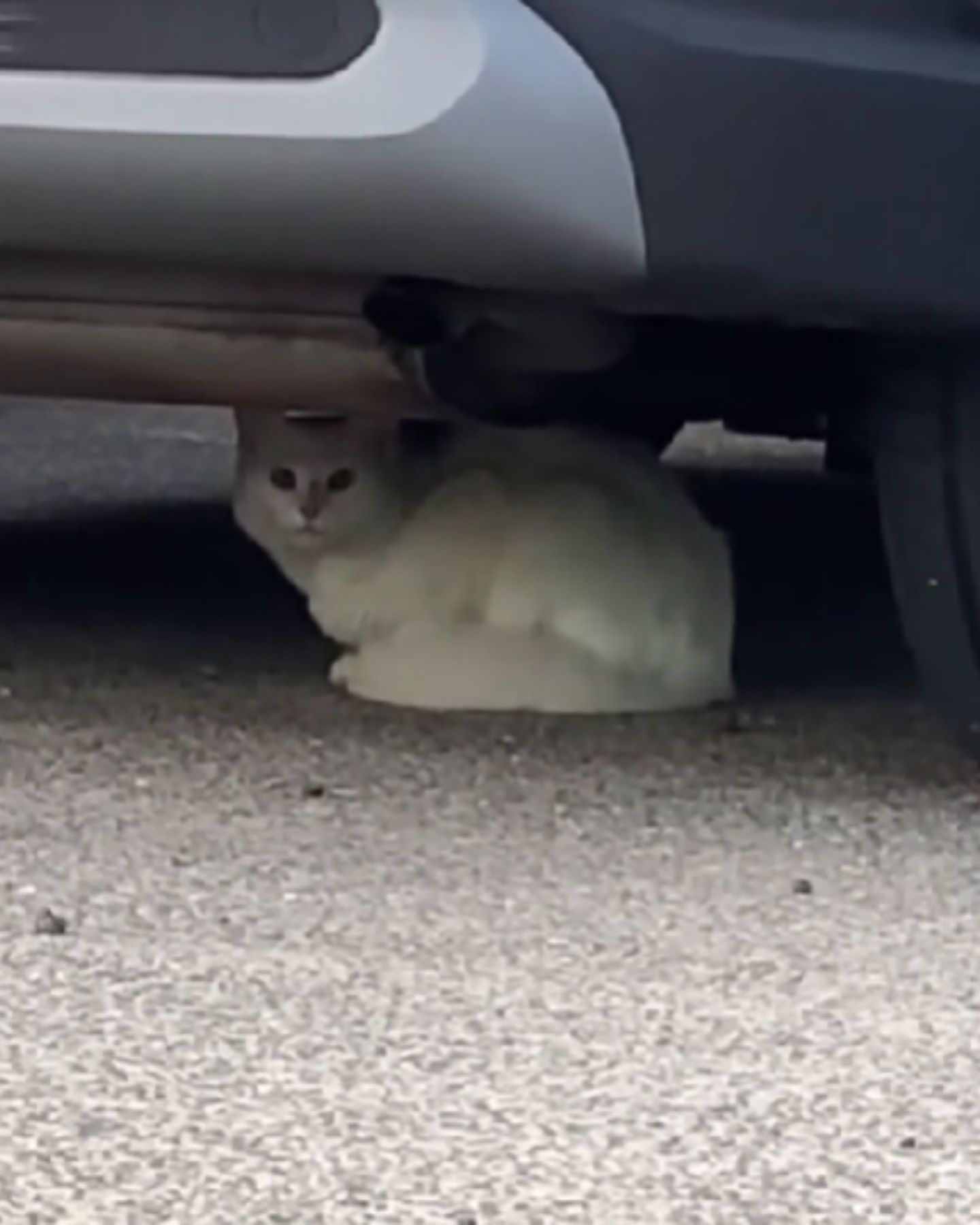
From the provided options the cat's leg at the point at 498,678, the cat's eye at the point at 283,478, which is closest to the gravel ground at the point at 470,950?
the cat's leg at the point at 498,678

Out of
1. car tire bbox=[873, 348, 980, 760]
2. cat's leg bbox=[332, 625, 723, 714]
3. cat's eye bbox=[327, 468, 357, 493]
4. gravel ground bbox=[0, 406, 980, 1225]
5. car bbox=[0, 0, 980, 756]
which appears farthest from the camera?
cat's eye bbox=[327, 468, 357, 493]

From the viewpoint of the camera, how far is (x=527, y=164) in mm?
1479

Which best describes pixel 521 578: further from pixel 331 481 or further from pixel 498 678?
pixel 331 481

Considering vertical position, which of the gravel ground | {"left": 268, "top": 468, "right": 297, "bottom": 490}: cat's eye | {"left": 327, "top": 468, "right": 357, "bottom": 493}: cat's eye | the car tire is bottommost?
{"left": 268, "top": 468, "right": 297, "bottom": 490}: cat's eye

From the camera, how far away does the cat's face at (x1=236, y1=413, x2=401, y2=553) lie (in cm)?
232

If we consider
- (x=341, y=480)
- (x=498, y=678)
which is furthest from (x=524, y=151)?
(x=341, y=480)

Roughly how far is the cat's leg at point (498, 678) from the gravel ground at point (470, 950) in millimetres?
33

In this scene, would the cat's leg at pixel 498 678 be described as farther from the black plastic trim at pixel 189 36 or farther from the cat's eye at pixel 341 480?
the black plastic trim at pixel 189 36

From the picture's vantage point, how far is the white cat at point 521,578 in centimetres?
209

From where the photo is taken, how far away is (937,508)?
5.46ft

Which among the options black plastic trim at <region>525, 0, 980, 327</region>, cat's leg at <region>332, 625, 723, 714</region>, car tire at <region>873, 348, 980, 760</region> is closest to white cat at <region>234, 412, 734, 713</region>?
cat's leg at <region>332, 625, 723, 714</region>

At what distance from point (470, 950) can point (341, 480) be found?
914 mm

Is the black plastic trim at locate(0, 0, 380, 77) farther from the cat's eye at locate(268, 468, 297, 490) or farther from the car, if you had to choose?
the cat's eye at locate(268, 468, 297, 490)

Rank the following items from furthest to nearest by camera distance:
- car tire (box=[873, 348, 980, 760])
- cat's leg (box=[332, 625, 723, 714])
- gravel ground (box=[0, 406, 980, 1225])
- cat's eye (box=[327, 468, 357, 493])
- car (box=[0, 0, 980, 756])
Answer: cat's eye (box=[327, 468, 357, 493])
cat's leg (box=[332, 625, 723, 714])
car tire (box=[873, 348, 980, 760])
car (box=[0, 0, 980, 756])
gravel ground (box=[0, 406, 980, 1225])
